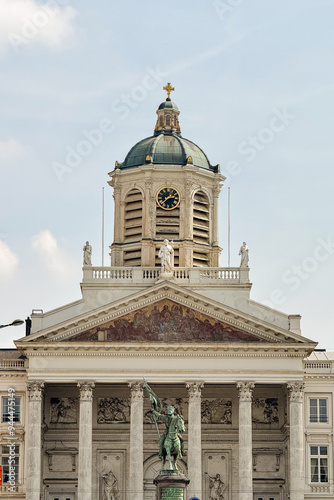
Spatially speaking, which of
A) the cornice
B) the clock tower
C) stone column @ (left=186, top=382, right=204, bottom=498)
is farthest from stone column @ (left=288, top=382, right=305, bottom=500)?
the clock tower

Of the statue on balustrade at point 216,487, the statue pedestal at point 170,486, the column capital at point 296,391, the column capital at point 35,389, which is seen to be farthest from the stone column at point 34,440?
the statue pedestal at point 170,486

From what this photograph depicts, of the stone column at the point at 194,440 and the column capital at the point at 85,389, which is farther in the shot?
the column capital at the point at 85,389

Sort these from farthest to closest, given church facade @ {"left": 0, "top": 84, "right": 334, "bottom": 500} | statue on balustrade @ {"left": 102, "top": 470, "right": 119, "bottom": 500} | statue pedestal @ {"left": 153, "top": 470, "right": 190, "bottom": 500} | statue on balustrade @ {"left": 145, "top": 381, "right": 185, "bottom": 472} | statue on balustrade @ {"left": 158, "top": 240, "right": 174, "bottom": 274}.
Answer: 1. statue on balustrade @ {"left": 102, "top": 470, "right": 119, "bottom": 500}
2. statue on balustrade @ {"left": 158, "top": 240, "right": 174, "bottom": 274}
3. church facade @ {"left": 0, "top": 84, "right": 334, "bottom": 500}
4. statue on balustrade @ {"left": 145, "top": 381, "right": 185, "bottom": 472}
5. statue pedestal @ {"left": 153, "top": 470, "right": 190, "bottom": 500}

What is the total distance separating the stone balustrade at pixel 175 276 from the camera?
84.6 meters

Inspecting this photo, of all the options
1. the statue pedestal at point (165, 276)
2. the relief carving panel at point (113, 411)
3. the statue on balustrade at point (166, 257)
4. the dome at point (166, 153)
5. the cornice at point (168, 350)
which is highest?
the dome at point (166, 153)

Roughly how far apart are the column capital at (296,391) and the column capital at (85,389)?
1071 centimetres

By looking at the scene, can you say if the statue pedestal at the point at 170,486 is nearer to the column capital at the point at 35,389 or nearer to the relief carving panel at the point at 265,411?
the column capital at the point at 35,389

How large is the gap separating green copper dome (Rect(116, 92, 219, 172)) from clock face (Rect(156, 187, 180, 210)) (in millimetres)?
1941

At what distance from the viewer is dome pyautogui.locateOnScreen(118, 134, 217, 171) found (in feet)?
306

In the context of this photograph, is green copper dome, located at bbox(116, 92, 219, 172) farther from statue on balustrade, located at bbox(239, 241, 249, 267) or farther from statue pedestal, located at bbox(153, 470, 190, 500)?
statue pedestal, located at bbox(153, 470, 190, 500)

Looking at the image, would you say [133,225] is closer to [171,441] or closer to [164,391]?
[164,391]

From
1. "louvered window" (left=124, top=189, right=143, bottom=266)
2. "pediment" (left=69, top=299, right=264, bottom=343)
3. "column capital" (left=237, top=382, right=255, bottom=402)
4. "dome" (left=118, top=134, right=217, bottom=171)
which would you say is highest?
"dome" (left=118, top=134, right=217, bottom=171)

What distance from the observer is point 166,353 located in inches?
3167

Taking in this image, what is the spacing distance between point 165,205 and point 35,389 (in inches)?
668
